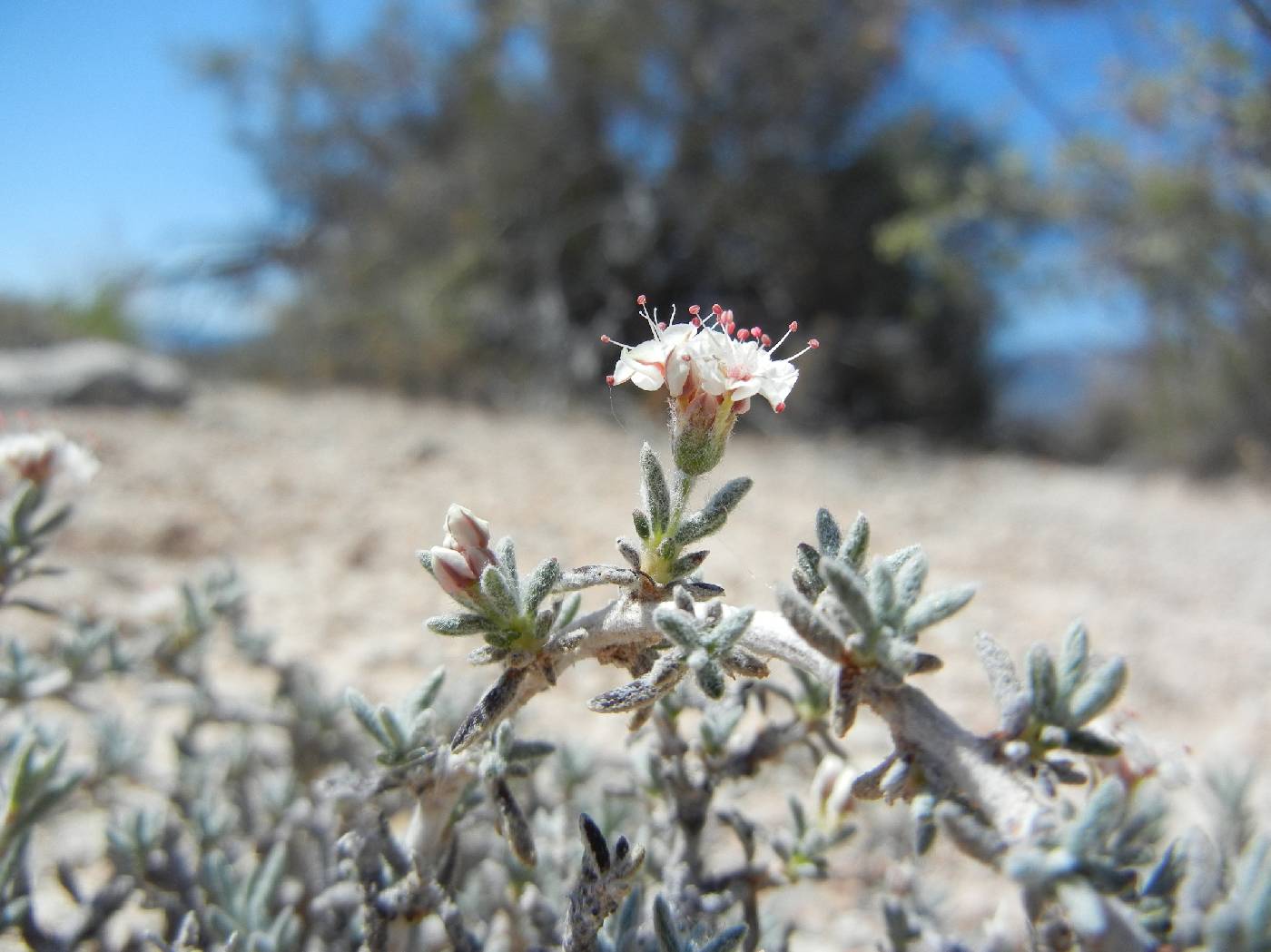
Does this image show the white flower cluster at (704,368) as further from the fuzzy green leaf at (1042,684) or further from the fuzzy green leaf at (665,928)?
the fuzzy green leaf at (665,928)

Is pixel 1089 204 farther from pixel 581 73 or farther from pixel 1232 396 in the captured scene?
pixel 581 73

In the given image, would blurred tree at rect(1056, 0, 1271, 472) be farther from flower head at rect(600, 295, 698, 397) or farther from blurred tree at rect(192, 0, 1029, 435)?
flower head at rect(600, 295, 698, 397)

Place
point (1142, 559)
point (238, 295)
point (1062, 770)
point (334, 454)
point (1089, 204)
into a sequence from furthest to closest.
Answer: point (238, 295), point (1089, 204), point (334, 454), point (1142, 559), point (1062, 770)

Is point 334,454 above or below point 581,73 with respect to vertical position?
below

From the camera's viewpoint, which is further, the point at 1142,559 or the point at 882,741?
the point at 1142,559

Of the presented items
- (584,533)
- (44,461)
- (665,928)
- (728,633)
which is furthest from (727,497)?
(584,533)

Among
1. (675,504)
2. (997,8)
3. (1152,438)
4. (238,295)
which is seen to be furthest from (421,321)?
(675,504)

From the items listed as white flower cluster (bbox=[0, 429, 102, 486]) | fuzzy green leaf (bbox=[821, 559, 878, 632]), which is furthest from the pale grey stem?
white flower cluster (bbox=[0, 429, 102, 486])
